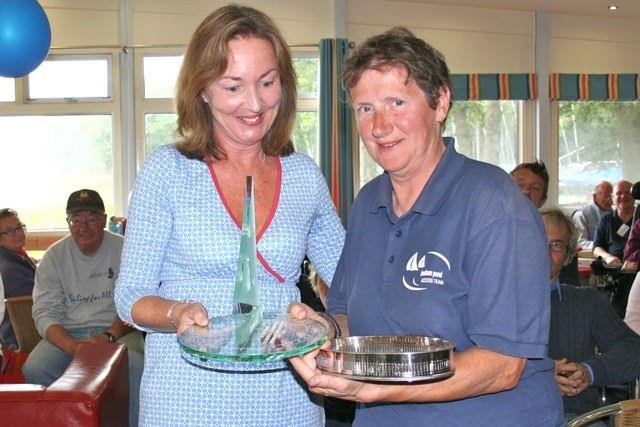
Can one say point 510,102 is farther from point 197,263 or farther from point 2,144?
point 197,263

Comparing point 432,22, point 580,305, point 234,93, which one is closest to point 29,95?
point 432,22

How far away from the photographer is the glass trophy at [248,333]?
122 centimetres

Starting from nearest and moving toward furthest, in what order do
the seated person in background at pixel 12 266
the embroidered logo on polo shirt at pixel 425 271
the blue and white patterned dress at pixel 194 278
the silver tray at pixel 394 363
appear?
1. the silver tray at pixel 394 363
2. the embroidered logo on polo shirt at pixel 425 271
3. the blue and white patterned dress at pixel 194 278
4. the seated person in background at pixel 12 266

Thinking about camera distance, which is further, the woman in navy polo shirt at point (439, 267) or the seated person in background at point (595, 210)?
the seated person in background at point (595, 210)

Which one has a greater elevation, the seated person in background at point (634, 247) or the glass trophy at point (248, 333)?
the glass trophy at point (248, 333)

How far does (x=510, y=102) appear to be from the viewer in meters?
9.84

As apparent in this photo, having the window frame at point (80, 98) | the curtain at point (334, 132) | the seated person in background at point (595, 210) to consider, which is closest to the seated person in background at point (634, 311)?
the curtain at point (334, 132)

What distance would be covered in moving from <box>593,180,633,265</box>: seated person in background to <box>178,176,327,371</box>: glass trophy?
20.9 feet

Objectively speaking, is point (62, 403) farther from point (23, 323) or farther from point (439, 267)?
point (23, 323)

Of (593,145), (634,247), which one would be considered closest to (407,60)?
(634,247)

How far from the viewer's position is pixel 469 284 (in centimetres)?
133

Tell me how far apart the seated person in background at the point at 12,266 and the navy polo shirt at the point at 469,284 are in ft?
13.3

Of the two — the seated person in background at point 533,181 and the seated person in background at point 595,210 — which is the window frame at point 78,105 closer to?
the seated person in background at point 595,210

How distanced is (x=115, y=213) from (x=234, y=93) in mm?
7319
